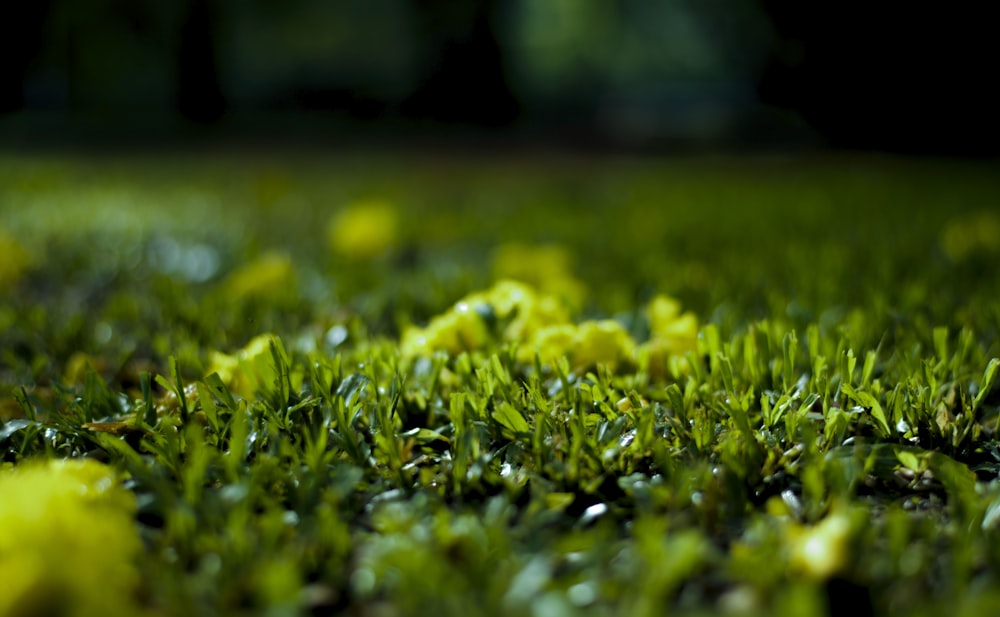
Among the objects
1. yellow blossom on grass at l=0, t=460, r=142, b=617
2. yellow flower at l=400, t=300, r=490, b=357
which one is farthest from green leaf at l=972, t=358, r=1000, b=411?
yellow blossom on grass at l=0, t=460, r=142, b=617

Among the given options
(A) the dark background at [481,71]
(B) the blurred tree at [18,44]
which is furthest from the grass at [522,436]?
(B) the blurred tree at [18,44]

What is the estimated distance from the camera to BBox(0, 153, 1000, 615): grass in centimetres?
103

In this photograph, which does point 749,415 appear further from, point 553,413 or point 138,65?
point 138,65

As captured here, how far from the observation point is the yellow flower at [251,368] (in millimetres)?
1512

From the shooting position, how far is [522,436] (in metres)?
1.37

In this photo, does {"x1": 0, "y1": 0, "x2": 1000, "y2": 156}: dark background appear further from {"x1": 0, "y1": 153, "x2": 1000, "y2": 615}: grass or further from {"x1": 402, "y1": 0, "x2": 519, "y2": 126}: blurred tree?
{"x1": 0, "y1": 153, "x2": 1000, "y2": 615}: grass

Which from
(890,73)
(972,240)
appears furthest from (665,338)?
(890,73)

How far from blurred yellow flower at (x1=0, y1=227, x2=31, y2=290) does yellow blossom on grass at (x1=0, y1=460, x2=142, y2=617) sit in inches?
80.0

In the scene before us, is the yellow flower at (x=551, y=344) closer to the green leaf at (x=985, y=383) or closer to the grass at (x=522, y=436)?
the grass at (x=522, y=436)

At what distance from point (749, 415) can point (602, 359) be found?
332mm

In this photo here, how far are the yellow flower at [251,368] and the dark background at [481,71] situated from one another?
870 centimetres

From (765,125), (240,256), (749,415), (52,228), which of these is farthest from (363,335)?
(765,125)

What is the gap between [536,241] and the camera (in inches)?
144

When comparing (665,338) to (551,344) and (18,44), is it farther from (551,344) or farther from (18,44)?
(18,44)
